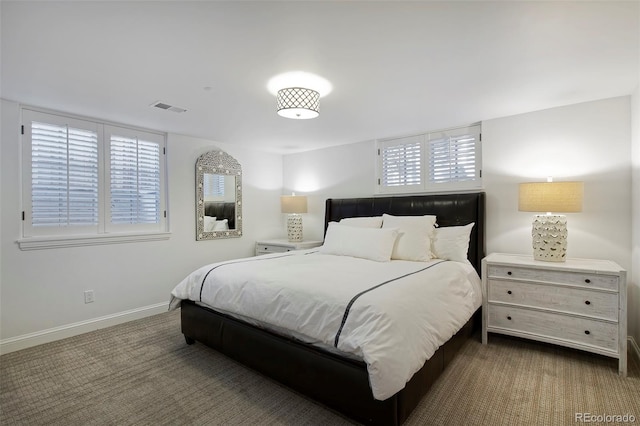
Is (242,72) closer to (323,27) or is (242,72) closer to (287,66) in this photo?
(287,66)

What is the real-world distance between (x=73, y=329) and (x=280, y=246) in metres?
2.48

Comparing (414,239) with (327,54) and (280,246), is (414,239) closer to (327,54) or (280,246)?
(327,54)

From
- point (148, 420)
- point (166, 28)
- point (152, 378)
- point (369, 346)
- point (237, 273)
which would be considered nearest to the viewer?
point (369, 346)

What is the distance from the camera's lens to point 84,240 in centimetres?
316

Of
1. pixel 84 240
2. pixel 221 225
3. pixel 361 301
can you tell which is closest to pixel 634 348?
pixel 361 301

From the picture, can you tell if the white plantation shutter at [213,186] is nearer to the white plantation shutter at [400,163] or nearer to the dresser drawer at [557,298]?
the white plantation shutter at [400,163]

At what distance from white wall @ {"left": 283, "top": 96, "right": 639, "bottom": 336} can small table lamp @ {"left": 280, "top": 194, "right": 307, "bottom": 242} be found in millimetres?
2544

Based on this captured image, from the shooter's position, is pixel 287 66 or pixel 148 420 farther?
pixel 287 66

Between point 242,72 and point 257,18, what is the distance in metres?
0.64

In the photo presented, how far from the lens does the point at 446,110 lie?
3.03 meters

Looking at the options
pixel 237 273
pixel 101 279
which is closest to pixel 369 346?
pixel 237 273

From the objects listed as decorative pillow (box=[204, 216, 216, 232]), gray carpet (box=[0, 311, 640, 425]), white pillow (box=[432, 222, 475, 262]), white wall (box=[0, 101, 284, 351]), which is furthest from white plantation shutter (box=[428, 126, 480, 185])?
decorative pillow (box=[204, 216, 216, 232])

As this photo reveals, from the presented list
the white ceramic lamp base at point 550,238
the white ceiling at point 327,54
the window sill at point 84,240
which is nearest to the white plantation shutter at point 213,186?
the window sill at point 84,240

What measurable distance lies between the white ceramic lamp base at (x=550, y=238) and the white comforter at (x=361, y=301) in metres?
0.59
